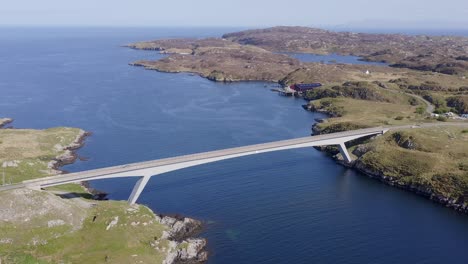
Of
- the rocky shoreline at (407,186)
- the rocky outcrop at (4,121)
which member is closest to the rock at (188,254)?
the rocky shoreline at (407,186)

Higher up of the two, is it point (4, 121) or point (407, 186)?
point (4, 121)

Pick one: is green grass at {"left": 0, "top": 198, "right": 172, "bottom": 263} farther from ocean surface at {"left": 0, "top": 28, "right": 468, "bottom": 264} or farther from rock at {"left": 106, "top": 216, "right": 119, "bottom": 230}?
ocean surface at {"left": 0, "top": 28, "right": 468, "bottom": 264}

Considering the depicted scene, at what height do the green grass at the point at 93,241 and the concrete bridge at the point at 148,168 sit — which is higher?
the concrete bridge at the point at 148,168

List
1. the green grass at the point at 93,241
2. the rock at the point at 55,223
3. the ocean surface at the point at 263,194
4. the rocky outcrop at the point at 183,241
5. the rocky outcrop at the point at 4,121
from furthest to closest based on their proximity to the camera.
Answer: the rocky outcrop at the point at 4,121
the ocean surface at the point at 263,194
the rock at the point at 55,223
the rocky outcrop at the point at 183,241
the green grass at the point at 93,241

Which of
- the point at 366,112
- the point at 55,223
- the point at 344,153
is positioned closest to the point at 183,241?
the point at 55,223

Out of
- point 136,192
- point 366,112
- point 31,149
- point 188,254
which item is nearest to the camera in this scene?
point 188,254

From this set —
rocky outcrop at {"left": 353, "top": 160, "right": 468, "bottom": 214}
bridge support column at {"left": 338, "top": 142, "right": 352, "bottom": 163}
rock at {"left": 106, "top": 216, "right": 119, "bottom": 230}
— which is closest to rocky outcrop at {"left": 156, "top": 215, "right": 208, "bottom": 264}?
rock at {"left": 106, "top": 216, "right": 119, "bottom": 230}

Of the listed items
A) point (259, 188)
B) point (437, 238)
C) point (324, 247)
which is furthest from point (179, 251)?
point (437, 238)

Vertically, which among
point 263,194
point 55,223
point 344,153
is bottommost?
point 263,194

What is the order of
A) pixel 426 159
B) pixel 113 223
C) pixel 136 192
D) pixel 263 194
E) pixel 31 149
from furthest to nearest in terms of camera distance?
pixel 31 149, pixel 426 159, pixel 263 194, pixel 136 192, pixel 113 223

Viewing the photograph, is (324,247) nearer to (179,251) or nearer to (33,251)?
(179,251)

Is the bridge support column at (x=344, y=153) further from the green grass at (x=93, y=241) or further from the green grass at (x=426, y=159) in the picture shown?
the green grass at (x=93, y=241)

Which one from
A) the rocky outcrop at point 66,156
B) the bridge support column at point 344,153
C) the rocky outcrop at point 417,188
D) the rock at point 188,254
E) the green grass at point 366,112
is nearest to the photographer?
the rock at point 188,254

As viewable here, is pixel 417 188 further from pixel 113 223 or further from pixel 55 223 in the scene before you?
pixel 55 223
